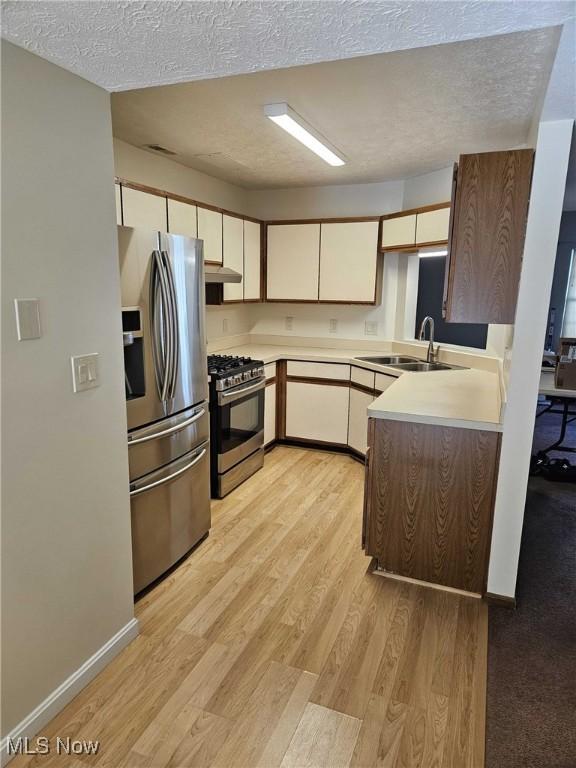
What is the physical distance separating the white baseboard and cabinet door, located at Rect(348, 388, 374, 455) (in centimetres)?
243

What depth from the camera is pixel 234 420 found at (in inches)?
141

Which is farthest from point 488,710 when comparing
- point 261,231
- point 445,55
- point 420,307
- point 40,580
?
point 261,231

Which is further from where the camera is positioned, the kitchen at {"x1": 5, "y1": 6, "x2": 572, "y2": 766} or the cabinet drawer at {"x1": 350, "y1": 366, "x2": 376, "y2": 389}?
the cabinet drawer at {"x1": 350, "y1": 366, "x2": 376, "y2": 389}

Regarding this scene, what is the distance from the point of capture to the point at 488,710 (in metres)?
1.78

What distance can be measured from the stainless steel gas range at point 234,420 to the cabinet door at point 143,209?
1.04 meters

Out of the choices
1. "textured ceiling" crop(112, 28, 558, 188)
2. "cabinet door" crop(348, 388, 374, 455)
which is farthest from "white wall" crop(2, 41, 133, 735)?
"cabinet door" crop(348, 388, 374, 455)

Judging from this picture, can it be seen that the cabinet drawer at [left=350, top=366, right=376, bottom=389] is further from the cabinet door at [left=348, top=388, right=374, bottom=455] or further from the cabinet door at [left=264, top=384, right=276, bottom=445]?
the cabinet door at [left=264, top=384, right=276, bottom=445]

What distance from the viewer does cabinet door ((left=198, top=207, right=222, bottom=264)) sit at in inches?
144

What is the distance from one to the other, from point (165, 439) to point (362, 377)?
2.10 m

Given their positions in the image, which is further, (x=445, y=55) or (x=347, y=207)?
(x=347, y=207)

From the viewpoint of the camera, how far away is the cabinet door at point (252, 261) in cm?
438

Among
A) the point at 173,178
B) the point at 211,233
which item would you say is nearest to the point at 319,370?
the point at 211,233

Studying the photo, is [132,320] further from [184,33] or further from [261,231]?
[261,231]

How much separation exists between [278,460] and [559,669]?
2631mm
